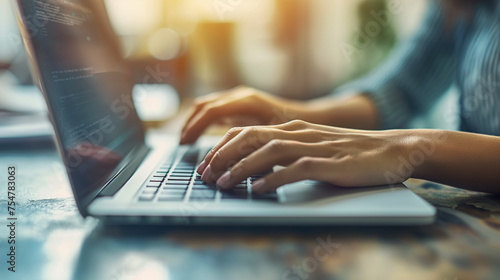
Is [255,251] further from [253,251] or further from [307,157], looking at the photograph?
[307,157]

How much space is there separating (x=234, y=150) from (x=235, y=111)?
30cm

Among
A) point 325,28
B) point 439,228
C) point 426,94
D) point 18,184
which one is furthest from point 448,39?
point 325,28

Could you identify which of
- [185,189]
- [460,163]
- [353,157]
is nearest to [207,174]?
[185,189]

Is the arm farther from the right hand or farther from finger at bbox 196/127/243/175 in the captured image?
the right hand

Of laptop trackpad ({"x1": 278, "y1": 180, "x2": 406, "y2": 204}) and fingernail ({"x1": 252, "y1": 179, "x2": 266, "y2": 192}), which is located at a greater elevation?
fingernail ({"x1": 252, "y1": 179, "x2": 266, "y2": 192})

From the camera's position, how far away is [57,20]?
→ 1.44 feet

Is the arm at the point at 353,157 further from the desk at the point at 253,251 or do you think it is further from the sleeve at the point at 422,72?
the sleeve at the point at 422,72

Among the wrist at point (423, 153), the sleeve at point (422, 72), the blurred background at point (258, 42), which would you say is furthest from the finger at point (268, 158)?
the blurred background at point (258, 42)

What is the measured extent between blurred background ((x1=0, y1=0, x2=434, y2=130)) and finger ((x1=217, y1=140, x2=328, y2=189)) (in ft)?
5.00

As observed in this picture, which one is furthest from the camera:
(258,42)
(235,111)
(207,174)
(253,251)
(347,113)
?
A: (258,42)

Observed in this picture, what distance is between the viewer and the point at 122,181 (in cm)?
44

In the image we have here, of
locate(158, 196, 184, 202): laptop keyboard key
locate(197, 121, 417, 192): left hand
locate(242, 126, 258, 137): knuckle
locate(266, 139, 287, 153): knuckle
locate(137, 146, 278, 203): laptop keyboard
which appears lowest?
locate(137, 146, 278, 203): laptop keyboard

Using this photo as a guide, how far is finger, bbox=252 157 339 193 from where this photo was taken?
369 mm

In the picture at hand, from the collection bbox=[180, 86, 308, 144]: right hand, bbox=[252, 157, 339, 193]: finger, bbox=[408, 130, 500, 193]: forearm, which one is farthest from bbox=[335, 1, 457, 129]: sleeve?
bbox=[252, 157, 339, 193]: finger
